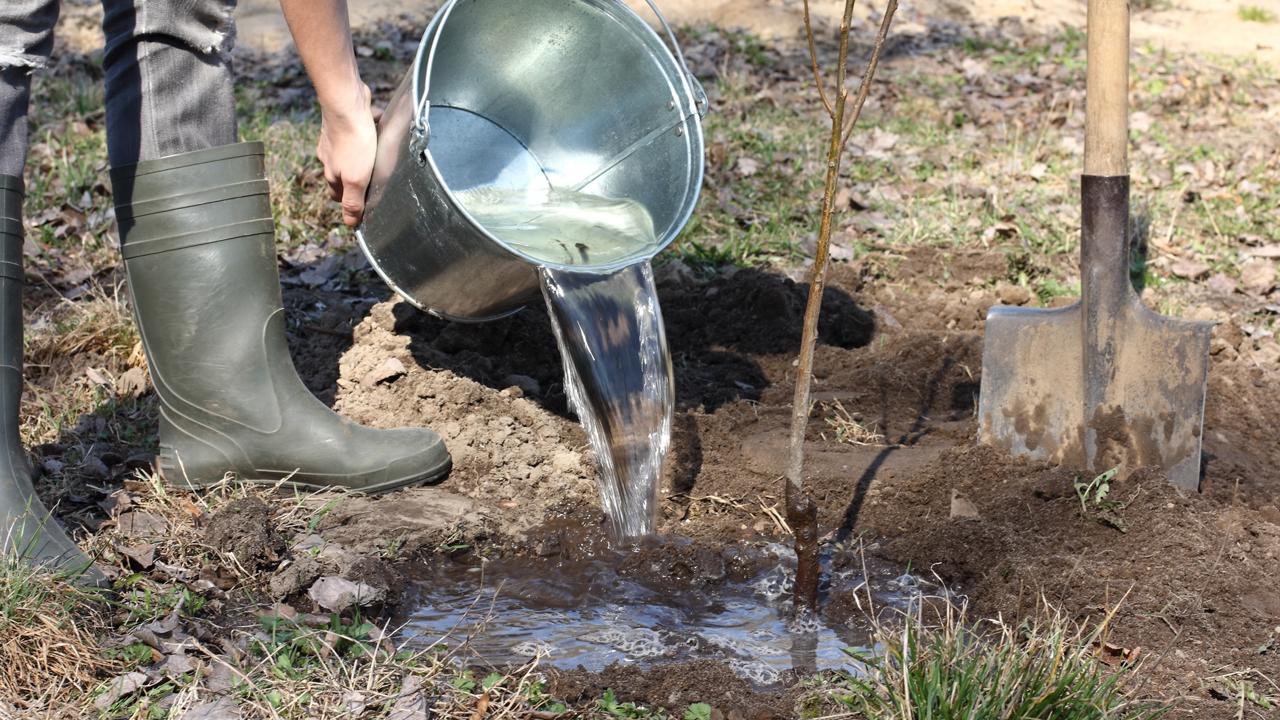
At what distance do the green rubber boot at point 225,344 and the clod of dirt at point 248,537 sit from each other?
0.29 m

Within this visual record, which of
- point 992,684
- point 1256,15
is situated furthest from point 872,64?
point 1256,15

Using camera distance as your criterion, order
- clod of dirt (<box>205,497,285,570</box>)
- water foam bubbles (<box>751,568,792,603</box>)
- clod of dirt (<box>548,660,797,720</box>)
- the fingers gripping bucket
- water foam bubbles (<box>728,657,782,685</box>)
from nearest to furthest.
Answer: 1. clod of dirt (<box>548,660,797,720</box>)
2. water foam bubbles (<box>728,657,782,685</box>)
3. clod of dirt (<box>205,497,285,570</box>)
4. water foam bubbles (<box>751,568,792,603</box>)
5. the fingers gripping bucket

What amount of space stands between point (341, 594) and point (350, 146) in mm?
1047

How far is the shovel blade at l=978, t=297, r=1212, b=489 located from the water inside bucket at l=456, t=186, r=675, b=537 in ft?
2.84

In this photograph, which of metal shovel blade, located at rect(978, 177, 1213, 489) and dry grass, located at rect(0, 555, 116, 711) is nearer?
dry grass, located at rect(0, 555, 116, 711)

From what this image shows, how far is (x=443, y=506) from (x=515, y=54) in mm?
1271

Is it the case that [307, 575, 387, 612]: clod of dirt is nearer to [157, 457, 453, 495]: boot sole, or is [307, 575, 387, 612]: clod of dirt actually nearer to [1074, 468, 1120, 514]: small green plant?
[157, 457, 453, 495]: boot sole

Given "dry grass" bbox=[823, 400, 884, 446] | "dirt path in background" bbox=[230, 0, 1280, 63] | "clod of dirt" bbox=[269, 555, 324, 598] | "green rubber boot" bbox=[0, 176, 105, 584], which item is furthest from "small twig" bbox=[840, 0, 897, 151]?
"dirt path in background" bbox=[230, 0, 1280, 63]

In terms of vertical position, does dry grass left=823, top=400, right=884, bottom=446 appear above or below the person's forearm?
below

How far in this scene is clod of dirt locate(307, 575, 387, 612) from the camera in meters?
2.31

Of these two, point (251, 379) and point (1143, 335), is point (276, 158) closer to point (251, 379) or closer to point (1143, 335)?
→ point (251, 379)

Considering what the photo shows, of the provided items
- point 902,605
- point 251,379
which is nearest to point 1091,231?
point 902,605

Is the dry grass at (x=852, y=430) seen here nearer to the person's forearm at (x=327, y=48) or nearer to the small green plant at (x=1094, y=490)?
the small green plant at (x=1094, y=490)

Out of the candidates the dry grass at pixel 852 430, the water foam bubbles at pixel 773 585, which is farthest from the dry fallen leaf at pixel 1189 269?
the water foam bubbles at pixel 773 585
